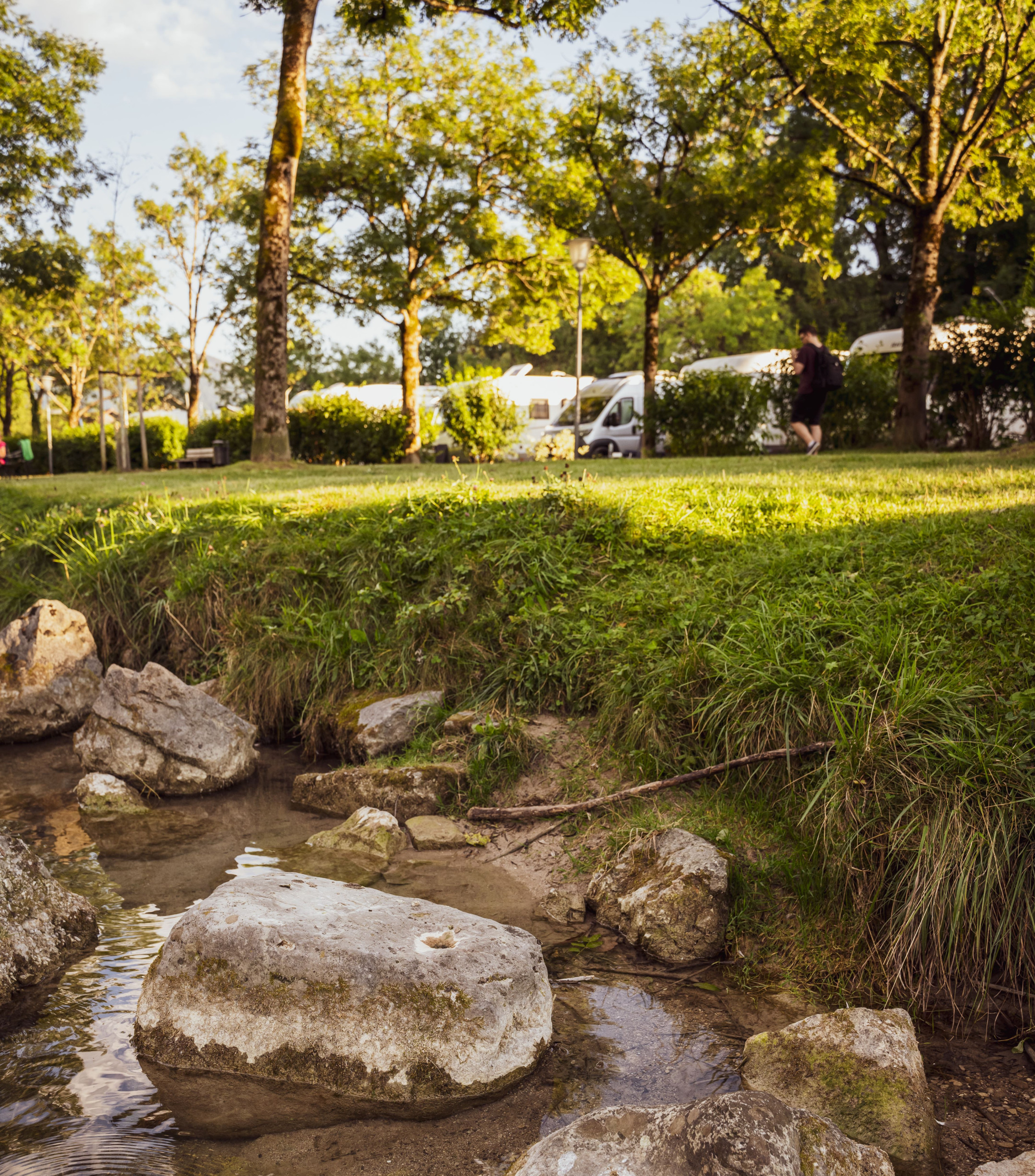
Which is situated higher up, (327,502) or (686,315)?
(686,315)

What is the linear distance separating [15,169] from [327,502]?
16570 mm

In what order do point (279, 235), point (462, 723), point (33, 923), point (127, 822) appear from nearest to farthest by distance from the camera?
→ 1. point (33, 923)
2. point (127, 822)
3. point (462, 723)
4. point (279, 235)

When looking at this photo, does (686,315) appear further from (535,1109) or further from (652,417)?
(535,1109)

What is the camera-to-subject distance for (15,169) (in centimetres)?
1955

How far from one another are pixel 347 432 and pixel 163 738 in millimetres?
18731

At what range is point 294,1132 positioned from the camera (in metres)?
2.66

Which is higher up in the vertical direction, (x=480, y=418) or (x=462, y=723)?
(x=480, y=418)

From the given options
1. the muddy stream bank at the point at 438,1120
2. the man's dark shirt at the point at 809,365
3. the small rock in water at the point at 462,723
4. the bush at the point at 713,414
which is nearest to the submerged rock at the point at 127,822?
the muddy stream bank at the point at 438,1120

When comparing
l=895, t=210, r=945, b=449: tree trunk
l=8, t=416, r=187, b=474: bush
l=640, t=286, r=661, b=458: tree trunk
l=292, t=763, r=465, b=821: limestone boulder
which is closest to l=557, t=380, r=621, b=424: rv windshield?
l=640, t=286, r=661, b=458: tree trunk

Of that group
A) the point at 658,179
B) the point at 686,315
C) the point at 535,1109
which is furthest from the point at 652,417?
the point at 686,315

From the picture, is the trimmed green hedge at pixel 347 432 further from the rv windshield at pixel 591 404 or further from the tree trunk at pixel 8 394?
the tree trunk at pixel 8 394

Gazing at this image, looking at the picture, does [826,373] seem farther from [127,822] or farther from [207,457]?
[207,457]

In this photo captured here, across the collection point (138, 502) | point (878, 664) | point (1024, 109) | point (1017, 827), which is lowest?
point (1017, 827)

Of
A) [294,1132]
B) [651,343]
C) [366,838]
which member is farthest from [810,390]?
[294,1132]
